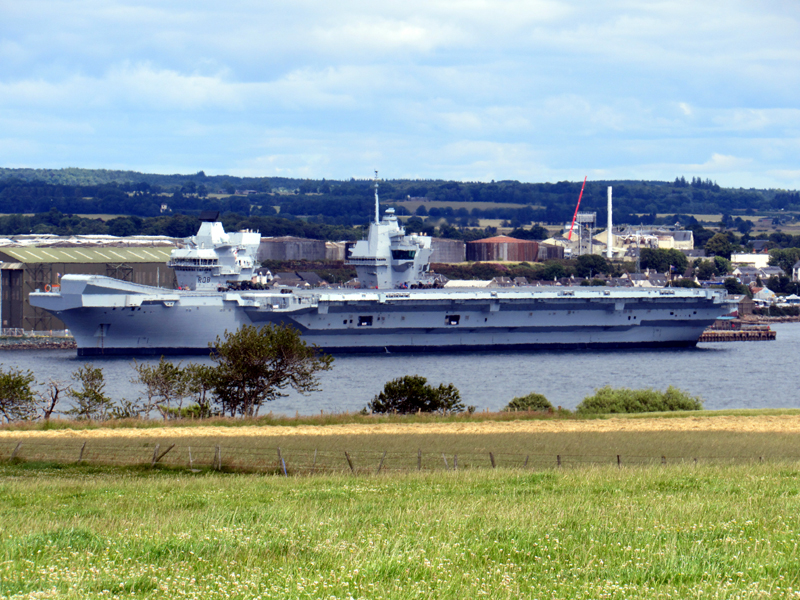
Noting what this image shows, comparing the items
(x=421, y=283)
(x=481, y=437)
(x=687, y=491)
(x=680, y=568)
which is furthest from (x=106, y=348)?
(x=680, y=568)

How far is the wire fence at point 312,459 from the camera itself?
1291 cm

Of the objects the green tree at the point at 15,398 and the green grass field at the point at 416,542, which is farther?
the green tree at the point at 15,398

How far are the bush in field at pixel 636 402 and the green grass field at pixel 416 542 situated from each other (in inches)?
592

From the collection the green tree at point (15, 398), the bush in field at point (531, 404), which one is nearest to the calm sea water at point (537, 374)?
the bush in field at point (531, 404)

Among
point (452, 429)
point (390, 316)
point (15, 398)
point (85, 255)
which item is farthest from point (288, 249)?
point (452, 429)

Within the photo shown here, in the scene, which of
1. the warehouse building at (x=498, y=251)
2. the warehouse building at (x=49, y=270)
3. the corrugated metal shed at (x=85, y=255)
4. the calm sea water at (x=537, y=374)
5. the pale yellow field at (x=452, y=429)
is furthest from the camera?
the warehouse building at (x=498, y=251)

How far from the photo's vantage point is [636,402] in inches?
990

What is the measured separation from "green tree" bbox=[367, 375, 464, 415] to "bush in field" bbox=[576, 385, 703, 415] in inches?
135

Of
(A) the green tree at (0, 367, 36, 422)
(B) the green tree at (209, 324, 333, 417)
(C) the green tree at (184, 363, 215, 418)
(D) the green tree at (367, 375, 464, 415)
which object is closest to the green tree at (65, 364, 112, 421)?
(A) the green tree at (0, 367, 36, 422)

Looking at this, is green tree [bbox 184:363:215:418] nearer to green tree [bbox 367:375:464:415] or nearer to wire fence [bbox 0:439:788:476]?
green tree [bbox 367:375:464:415]

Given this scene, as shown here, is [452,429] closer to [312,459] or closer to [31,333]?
[312,459]

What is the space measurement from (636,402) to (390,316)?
1761cm

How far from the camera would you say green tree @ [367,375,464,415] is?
23891 mm

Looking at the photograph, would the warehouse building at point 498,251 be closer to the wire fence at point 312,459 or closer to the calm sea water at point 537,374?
the calm sea water at point 537,374
